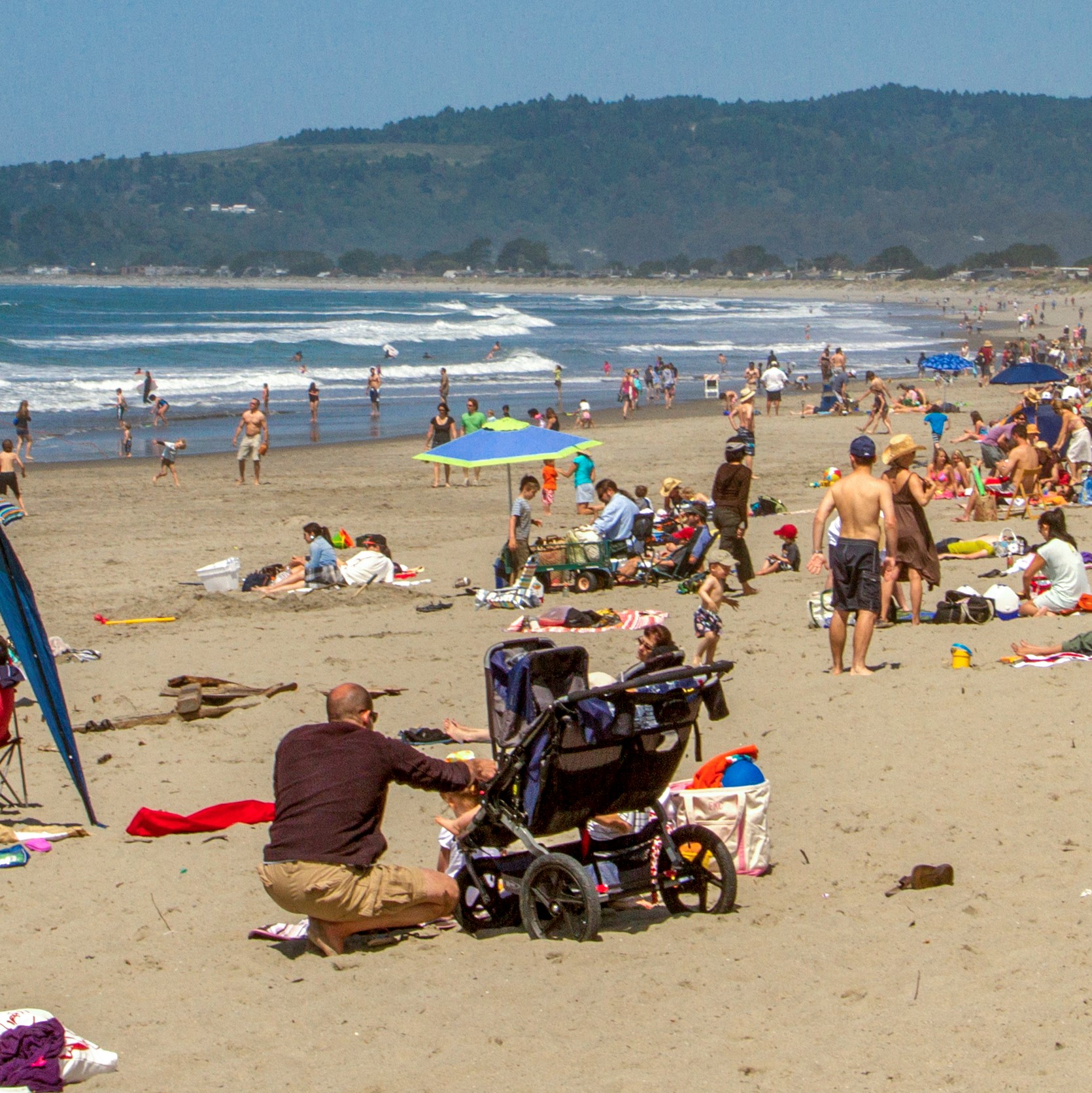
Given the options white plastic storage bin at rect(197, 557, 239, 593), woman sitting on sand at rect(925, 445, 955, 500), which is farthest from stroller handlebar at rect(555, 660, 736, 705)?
woman sitting on sand at rect(925, 445, 955, 500)

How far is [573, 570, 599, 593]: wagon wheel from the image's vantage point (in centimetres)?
1186

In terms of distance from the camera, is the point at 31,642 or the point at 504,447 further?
the point at 504,447

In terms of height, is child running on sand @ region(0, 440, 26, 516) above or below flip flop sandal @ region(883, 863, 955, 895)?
above

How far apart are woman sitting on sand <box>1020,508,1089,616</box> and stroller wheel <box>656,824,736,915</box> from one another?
4974mm

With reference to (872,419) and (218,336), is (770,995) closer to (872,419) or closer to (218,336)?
(872,419)

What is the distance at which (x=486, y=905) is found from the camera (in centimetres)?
482

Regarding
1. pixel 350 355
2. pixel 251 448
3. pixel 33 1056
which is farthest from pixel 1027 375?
pixel 350 355

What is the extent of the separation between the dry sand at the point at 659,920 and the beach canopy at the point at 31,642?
565 millimetres

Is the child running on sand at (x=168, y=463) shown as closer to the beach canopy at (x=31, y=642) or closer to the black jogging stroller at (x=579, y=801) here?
the beach canopy at (x=31, y=642)

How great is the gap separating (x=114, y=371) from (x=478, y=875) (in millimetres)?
41572

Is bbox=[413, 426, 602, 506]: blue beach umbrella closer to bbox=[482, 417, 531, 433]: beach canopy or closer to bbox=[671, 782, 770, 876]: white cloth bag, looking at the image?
bbox=[482, 417, 531, 433]: beach canopy

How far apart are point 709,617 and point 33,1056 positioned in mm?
5226

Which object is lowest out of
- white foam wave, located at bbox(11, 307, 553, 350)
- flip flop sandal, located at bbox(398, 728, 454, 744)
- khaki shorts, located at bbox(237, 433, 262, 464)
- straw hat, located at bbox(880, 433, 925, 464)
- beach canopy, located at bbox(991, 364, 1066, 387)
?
flip flop sandal, located at bbox(398, 728, 454, 744)

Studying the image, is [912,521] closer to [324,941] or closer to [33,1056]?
[324,941]
